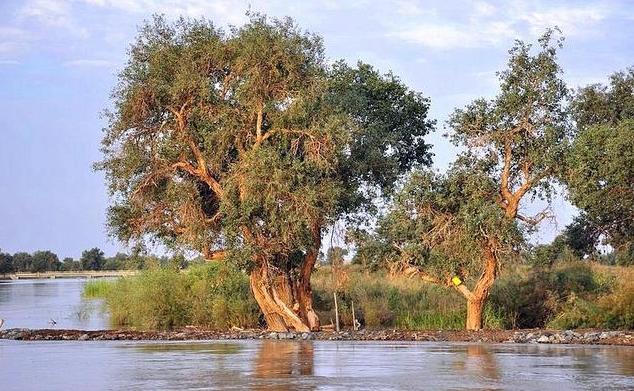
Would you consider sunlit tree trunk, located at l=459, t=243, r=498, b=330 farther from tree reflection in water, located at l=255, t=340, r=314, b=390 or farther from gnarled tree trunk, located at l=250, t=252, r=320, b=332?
tree reflection in water, located at l=255, t=340, r=314, b=390

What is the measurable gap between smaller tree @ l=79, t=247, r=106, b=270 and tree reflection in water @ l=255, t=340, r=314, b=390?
156m

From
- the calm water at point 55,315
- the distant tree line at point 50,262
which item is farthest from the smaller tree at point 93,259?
the calm water at point 55,315

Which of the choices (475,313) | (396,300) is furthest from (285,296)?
(396,300)

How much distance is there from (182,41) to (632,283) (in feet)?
57.0

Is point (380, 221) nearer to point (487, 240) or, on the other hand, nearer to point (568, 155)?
point (487, 240)

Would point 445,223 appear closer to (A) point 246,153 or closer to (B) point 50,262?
(A) point 246,153

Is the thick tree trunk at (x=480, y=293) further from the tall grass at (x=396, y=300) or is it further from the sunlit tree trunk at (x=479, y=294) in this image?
the tall grass at (x=396, y=300)

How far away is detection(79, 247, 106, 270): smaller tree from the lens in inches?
7015

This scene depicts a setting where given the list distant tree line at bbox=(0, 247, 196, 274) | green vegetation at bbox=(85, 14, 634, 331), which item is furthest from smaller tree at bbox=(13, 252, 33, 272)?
green vegetation at bbox=(85, 14, 634, 331)

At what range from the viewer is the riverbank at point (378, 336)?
2703cm

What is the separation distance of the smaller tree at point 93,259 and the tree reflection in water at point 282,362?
15570 cm

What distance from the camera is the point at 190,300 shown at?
3891 centimetres

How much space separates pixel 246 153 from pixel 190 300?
415 inches

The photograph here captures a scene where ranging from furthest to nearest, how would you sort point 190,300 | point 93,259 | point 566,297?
1. point 93,259
2. point 190,300
3. point 566,297
